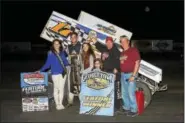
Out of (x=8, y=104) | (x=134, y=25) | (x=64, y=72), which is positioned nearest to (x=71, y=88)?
(x=64, y=72)

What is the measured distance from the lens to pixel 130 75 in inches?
371

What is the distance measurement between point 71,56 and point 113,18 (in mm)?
40901

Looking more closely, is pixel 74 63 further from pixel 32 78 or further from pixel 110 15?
pixel 110 15

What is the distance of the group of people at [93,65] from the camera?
943cm

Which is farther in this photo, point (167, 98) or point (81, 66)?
point (167, 98)

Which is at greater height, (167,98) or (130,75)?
(130,75)

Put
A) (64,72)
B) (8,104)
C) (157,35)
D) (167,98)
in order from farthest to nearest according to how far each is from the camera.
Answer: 1. (157,35)
2. (167,98)
3. (8,104)
4. (64,72)

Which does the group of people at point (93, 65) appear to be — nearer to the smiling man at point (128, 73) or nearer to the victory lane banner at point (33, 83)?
the smiling man at point (128, 73)

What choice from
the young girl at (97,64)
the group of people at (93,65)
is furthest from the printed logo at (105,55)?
the young girl at (97,64)

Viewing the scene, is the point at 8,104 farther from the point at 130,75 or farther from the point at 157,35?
the point at 157,35

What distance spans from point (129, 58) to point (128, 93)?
0.75 m

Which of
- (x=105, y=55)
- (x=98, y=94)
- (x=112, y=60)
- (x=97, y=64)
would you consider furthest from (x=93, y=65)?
(x=98, y=94)

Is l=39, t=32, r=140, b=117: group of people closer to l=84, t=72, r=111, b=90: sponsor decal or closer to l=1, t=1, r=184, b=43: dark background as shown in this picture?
l=84, t=72, r=111, b=90: sponsor decal

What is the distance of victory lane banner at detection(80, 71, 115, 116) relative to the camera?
9.54 meters
